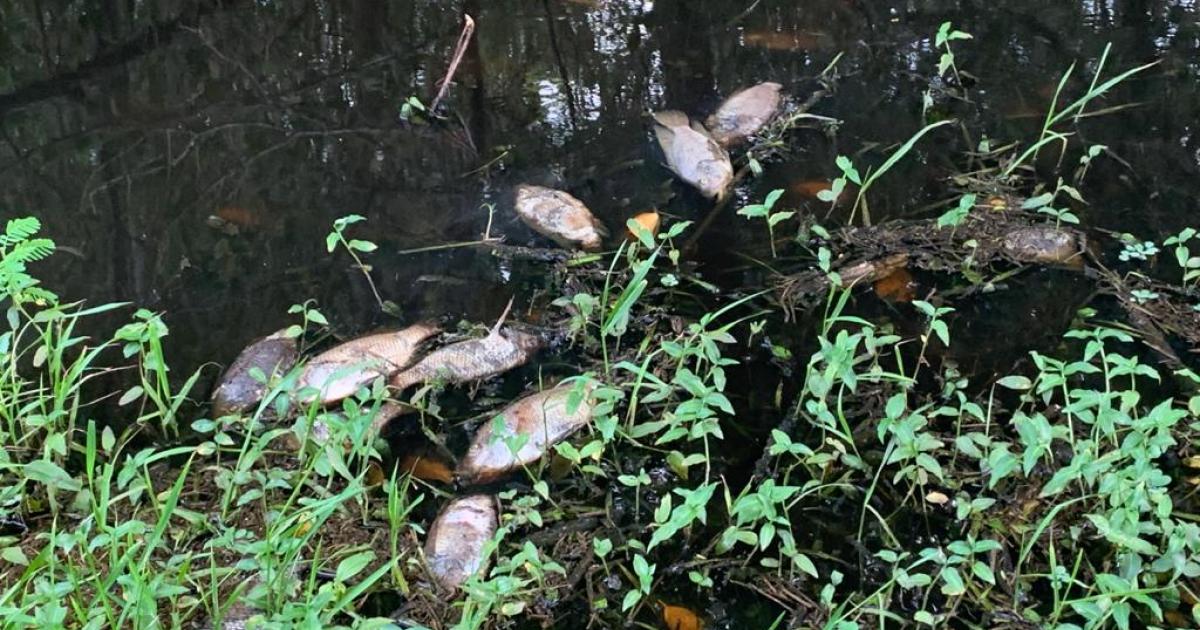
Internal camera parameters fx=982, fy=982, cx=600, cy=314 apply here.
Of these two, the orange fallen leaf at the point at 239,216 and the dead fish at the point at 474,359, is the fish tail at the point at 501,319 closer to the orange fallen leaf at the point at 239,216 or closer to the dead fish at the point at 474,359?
the dead fish at the point at 474,359

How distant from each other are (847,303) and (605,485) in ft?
2.70

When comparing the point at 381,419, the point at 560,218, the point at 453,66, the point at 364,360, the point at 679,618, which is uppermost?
the point at 453,66

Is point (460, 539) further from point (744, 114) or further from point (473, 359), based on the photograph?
point (744, 114)

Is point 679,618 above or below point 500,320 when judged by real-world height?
below

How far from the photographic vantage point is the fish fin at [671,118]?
3.00 meters

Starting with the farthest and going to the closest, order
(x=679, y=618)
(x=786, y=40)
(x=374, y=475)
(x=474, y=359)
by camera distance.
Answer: (x=786, y=40) → (x=474, y=359) → (x=374, y=475) → (x=679, y=618)

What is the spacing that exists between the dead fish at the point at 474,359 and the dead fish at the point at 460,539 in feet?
1.27

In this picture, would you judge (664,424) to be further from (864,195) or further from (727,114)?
(727,114)

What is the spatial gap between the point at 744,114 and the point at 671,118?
0.23 m

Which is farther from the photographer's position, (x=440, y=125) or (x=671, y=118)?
(x=440, y=125)

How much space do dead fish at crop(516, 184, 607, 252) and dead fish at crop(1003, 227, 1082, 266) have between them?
1061mm

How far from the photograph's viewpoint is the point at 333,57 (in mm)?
3473

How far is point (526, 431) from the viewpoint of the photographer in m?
2.06

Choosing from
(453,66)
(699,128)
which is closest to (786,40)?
(699,128)
